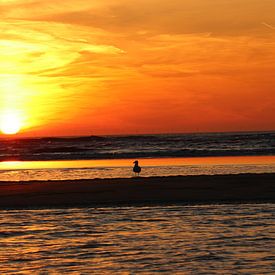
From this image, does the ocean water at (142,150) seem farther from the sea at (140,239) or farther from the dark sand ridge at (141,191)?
the sea at (140,239)

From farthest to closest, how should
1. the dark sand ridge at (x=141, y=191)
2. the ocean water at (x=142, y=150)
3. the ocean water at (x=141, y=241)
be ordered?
the ocean water at (x=142, y=150) < the dark sand ridge at (x=141, y=191) < the ocean water at (x=141, y=241)

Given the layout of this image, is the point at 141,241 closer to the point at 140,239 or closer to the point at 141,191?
the point at 140,239

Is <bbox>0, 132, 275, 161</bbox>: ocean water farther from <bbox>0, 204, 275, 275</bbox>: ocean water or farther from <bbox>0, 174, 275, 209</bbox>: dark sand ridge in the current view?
<bbox>0, 204, 275, 275</bbox>: ocean water

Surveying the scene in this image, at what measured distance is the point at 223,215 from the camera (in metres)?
18.7

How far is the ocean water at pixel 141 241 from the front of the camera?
1198cm

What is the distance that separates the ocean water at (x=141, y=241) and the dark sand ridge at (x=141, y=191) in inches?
99.7

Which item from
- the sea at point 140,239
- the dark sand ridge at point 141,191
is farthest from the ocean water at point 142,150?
the sea at point 140,239

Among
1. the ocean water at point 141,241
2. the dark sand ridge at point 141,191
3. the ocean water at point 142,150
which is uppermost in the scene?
the ocean water at point 142,150

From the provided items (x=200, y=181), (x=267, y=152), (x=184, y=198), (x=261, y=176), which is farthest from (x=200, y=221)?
(x=267, y=152)

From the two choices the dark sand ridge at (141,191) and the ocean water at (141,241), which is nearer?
the ocean water at (141,241)

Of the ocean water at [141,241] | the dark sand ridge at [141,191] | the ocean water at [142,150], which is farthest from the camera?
the ocean water at [142,150]

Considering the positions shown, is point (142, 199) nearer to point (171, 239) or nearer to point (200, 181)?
point (200, 181)

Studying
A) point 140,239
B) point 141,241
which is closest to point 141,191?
point 140,239

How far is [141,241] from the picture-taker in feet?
47.5
